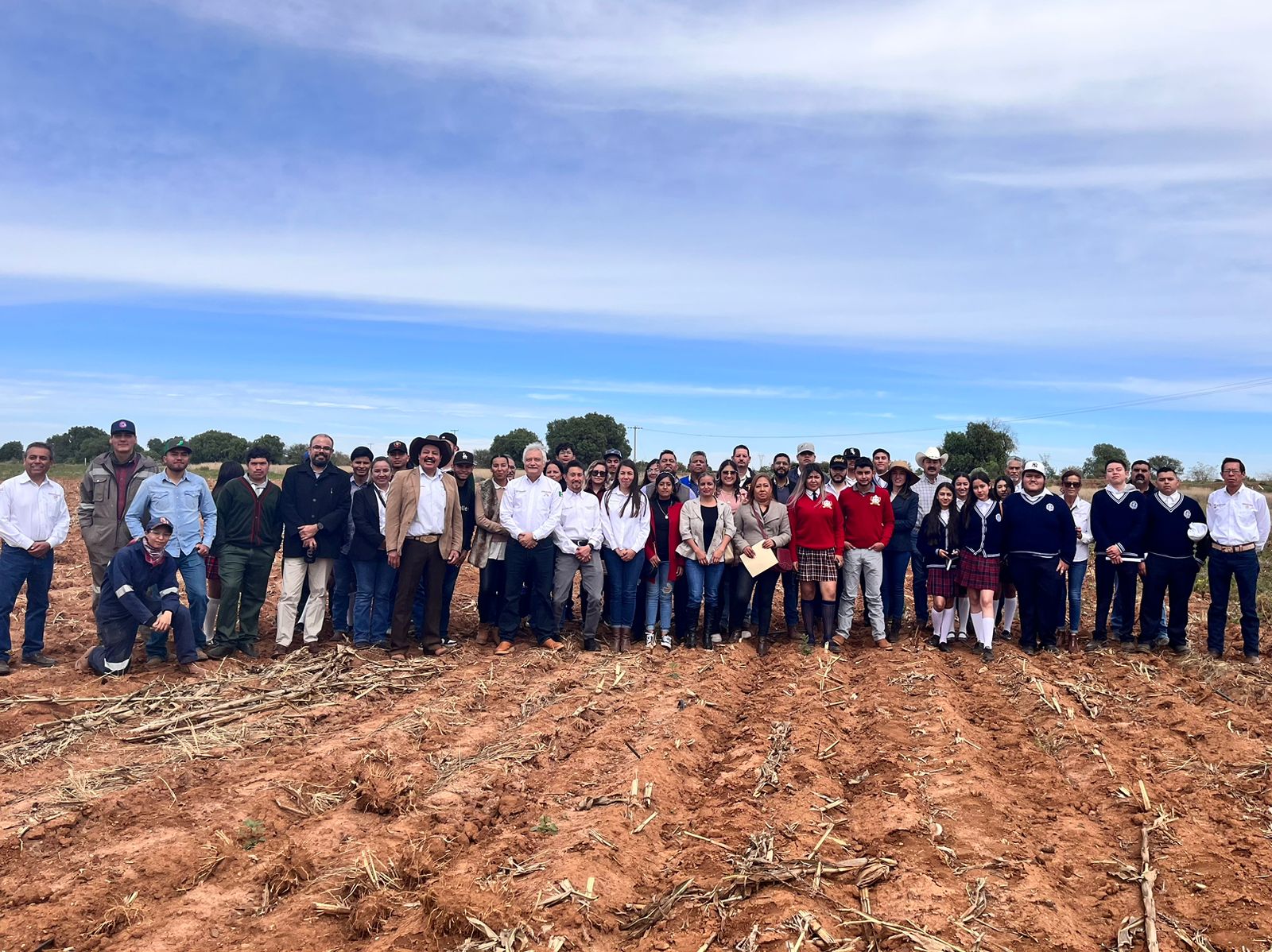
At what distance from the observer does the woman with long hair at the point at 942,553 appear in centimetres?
902

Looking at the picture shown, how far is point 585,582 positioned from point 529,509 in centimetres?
95

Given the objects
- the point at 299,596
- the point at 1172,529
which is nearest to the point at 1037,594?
the point at 1172,529

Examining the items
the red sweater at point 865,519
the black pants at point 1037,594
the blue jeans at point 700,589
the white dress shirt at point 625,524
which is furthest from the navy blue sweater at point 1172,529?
the white dress shirt at point 625,524

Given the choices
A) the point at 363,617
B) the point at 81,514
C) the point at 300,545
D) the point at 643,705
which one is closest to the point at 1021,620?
the point at 643,705

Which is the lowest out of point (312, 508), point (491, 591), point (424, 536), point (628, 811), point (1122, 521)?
point (628, 811)

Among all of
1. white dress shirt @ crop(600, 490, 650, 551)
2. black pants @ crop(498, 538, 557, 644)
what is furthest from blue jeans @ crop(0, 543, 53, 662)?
white dress shirt @ crop(600, 490, 650, 551)

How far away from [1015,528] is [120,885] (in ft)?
25.5

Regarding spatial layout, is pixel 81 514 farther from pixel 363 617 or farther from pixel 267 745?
pixel 267 745

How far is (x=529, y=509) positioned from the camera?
8.65m

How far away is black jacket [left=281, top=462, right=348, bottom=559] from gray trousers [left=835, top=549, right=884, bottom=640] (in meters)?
4.98

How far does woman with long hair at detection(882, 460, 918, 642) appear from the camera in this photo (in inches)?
363

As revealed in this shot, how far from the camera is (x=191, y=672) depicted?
7.50 m

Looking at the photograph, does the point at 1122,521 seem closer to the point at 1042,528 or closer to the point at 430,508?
the point at 1042,528

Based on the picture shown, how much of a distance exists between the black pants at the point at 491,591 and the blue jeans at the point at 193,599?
2.58 m
